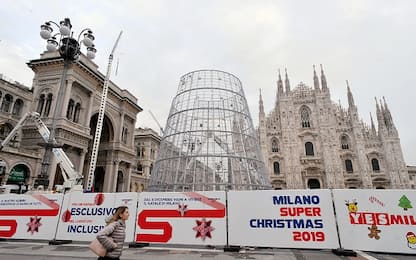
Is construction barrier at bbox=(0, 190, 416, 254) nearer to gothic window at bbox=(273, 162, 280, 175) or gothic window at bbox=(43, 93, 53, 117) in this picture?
gothic window at bbox=(43, 93, 53, 117)

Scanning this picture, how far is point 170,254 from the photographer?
21.9 feet

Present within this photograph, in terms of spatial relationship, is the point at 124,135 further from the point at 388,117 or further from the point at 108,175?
the point at 388,117

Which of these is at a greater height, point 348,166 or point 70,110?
point 70,110

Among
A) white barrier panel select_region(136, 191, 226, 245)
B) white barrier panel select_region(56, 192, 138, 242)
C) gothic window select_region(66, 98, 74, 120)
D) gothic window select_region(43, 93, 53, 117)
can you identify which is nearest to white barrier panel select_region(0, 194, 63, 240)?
white barrier panel select_region(56, 192, 138, 242)

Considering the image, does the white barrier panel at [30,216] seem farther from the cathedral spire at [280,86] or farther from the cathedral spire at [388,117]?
the cathedral spire at [388,117]

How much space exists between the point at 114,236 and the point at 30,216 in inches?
305

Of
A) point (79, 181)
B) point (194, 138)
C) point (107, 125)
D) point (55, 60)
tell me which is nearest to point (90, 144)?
point (107, 125)

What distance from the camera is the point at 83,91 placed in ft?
93.7

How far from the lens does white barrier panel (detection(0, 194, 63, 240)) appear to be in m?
8.41

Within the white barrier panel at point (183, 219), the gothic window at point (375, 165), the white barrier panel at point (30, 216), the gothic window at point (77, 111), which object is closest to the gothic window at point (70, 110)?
the gothic window at point (77, 111)

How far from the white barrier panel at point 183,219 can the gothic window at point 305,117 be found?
44983 millimetres

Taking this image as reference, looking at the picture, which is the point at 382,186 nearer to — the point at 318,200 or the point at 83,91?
the point at 318,200

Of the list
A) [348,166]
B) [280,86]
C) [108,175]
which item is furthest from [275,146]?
[108,175]

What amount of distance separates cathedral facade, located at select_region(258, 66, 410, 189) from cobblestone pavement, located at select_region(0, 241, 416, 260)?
37.9m
